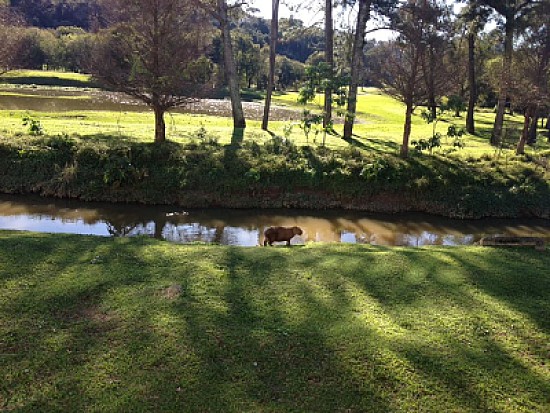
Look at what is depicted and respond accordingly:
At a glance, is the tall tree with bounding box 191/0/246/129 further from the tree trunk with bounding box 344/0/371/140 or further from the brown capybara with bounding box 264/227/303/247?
the brown capybara with bounding box 264/227/303/247

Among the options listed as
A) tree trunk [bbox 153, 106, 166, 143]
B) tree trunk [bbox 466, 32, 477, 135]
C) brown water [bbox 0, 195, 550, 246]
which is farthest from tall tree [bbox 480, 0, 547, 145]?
tree trunk [bbox 153, 106, 166, 143]

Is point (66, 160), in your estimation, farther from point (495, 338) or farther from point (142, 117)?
point (495, 338)

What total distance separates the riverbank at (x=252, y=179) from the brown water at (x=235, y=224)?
1.75 feet

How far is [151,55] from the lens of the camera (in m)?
17.2

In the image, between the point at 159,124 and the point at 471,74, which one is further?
the point at 471,74

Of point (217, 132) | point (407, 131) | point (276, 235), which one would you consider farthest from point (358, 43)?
point (276, 235)

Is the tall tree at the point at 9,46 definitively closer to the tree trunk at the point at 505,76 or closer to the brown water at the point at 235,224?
the brown water at the point at 235,224

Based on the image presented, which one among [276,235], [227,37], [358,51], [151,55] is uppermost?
[227,37]

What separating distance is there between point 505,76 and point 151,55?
1487 cm

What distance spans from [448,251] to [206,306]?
5.54 meters

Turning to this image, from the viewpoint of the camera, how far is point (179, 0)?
1789 centimetres

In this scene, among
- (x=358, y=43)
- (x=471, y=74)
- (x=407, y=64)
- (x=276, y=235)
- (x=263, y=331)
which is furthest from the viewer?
(x=471, y=74)

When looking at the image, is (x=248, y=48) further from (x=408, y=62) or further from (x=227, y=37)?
(x=408, y=62)

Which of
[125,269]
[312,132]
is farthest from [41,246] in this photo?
[312,132]
